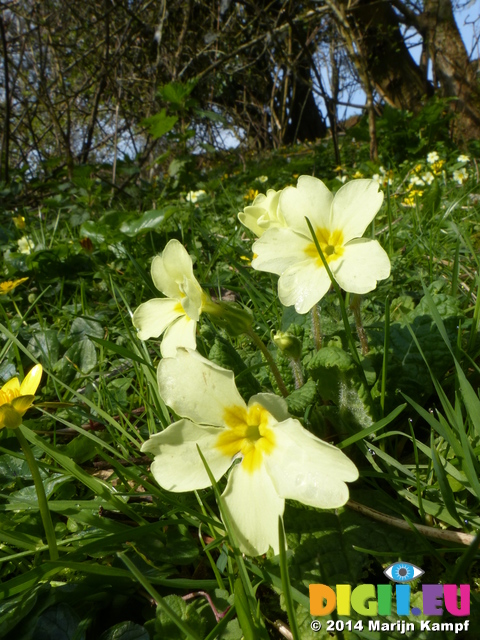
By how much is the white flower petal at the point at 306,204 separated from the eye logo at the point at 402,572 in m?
0.68

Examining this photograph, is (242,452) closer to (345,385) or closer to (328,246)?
(345,385)

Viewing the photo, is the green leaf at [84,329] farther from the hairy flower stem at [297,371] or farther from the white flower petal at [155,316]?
the hairy flower stem at [297,371]

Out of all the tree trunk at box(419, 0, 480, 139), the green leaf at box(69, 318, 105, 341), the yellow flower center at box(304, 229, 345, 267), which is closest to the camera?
the yellow flower center at box(304, 229, 345, 267)

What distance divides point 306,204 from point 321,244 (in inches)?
3.8

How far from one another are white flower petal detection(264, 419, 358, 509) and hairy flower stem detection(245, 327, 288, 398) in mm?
319

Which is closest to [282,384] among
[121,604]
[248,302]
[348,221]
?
[348,221]

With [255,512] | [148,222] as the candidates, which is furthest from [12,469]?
[148,222]

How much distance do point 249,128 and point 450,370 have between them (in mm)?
9529

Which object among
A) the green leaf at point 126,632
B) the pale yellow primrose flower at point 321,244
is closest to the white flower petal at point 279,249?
the pale yellow primrose flower at point 321,244

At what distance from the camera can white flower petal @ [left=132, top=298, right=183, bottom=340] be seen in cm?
114

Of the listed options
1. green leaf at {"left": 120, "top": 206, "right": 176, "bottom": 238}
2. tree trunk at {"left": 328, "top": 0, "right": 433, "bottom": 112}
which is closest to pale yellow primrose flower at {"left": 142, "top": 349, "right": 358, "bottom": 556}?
green leaf at {"left": 120, "top": 206, "right": 176, "bottom": 238}

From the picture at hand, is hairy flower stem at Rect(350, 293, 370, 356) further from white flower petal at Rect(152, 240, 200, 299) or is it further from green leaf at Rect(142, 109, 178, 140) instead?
green leaf at Rect(142, 109, 178, 140)

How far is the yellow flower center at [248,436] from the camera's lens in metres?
0.80

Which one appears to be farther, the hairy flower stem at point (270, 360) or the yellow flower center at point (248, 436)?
the hairy flower stem at point (270, 360)
